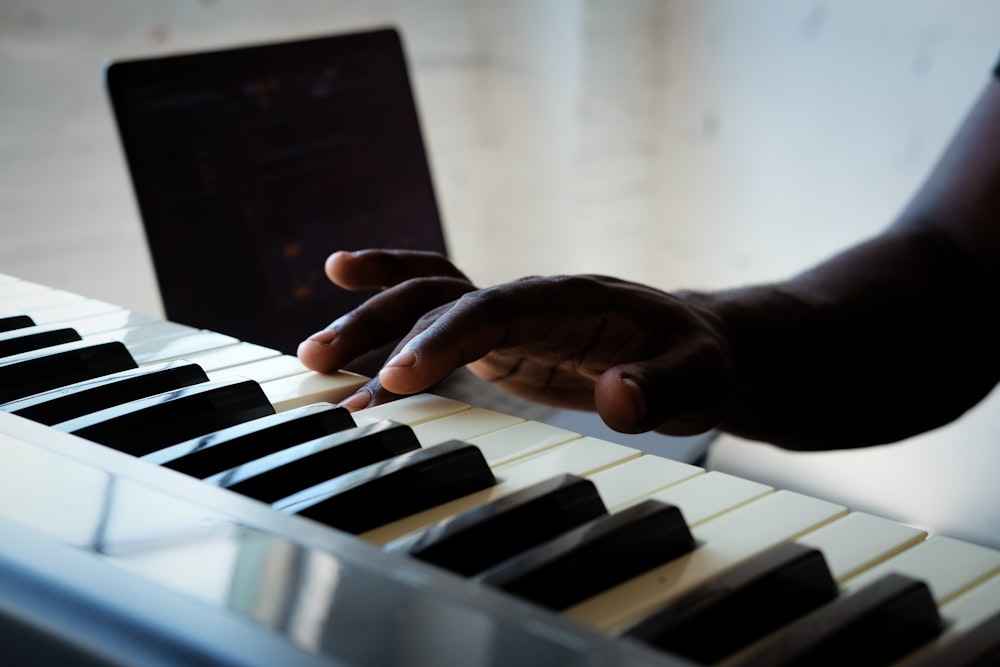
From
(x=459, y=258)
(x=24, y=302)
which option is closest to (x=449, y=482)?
(x=24, y=302)

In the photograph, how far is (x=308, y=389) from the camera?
0.59 m

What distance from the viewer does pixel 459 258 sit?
8.88 ft

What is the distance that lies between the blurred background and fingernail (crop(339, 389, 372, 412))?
4.75 feet

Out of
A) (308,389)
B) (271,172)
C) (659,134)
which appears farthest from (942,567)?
(659,134)

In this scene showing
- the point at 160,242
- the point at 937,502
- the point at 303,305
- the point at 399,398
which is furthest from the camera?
the point at 937,502

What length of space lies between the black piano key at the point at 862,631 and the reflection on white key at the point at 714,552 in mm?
43

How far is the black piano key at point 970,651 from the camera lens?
35cm

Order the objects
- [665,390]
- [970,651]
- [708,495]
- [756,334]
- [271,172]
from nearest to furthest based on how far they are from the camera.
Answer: [970,651] → [708,495] → [665,390] → [756,334] → [271,172]

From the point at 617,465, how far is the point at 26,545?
247 millimetres

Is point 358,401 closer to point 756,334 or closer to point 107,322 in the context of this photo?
point 107,322

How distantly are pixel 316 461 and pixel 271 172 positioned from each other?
3.32 ft

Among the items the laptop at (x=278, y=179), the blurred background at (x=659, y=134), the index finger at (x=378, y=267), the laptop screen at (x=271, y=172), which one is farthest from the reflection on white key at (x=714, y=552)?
the blurred background at (x=659, y=134)

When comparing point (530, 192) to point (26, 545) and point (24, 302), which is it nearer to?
point (24, 302)

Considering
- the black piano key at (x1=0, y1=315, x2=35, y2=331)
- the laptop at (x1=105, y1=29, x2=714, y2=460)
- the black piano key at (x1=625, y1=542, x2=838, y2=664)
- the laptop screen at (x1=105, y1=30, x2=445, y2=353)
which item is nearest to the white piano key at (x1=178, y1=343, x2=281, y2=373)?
the black piano key at (x1=0, y1=315, x2=35, y2=331)
